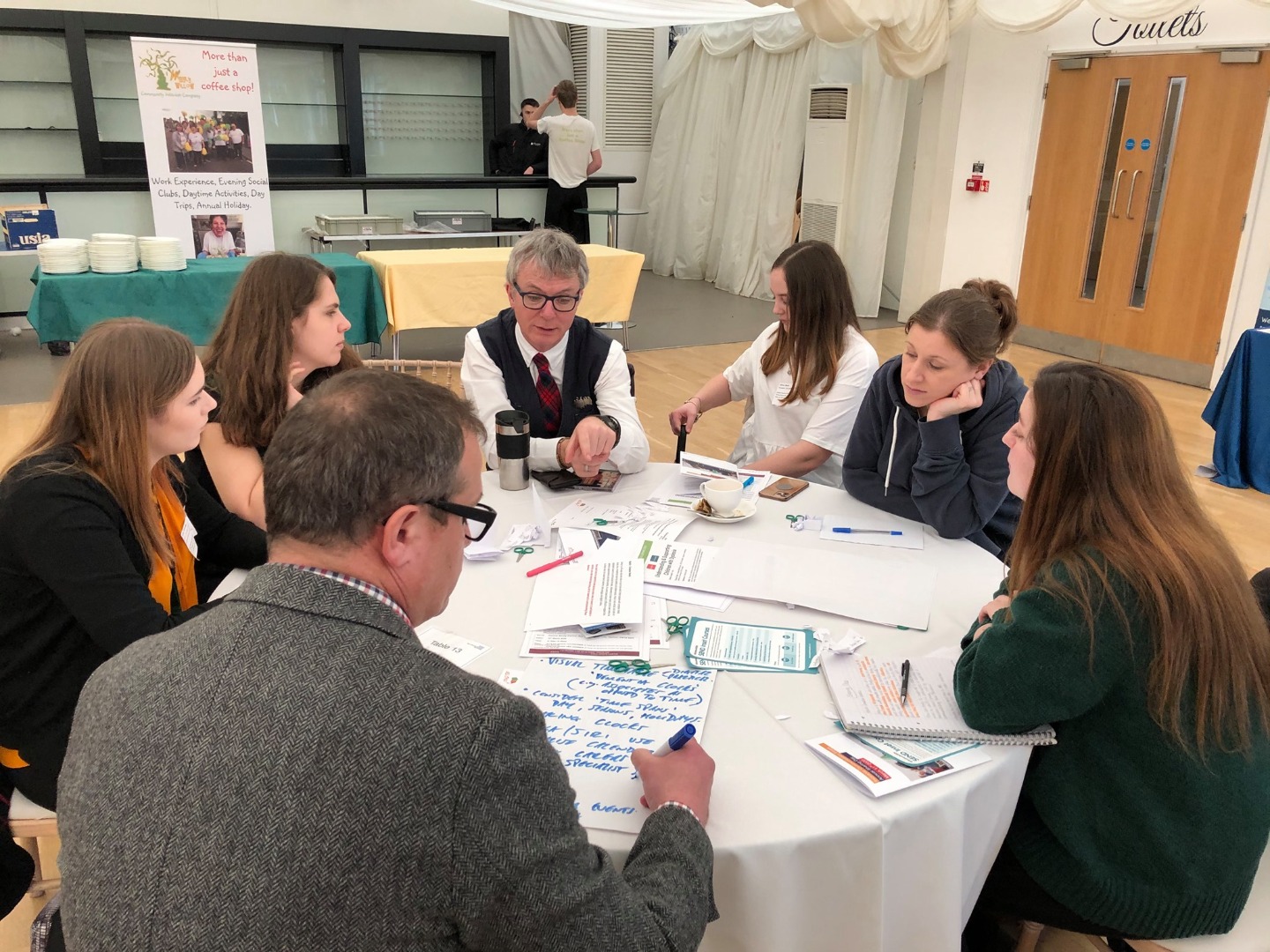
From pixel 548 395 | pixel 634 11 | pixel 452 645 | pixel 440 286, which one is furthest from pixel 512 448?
pixel 634 11

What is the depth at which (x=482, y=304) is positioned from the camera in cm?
629

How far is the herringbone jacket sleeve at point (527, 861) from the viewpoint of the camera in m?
0.80

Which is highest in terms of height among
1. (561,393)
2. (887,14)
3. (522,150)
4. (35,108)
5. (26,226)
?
(887,14)

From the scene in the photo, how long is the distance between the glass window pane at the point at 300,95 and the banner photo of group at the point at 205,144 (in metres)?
1.37

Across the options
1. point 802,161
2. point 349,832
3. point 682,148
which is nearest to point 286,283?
point 349,832

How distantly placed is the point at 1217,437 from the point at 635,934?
16.4 ft

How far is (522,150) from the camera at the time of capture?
28.2 feet

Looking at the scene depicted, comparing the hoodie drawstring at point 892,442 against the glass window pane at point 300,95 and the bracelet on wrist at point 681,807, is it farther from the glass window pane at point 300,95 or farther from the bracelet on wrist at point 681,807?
the glass window pane at point 300,95

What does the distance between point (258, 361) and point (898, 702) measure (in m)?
1.63

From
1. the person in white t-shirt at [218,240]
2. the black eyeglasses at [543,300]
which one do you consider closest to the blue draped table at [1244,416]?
the black eyeglasses at [543,300]

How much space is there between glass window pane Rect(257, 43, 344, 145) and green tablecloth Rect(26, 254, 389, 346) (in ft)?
8.95

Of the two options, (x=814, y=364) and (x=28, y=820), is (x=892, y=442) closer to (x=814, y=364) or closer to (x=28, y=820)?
(x=814, y=364)

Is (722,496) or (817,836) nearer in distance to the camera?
(817,836)

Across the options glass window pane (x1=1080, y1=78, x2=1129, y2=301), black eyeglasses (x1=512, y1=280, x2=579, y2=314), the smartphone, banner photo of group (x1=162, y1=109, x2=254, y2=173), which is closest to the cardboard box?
banner photo of group (x1=162, y1=109, x2=254, y2=173)
